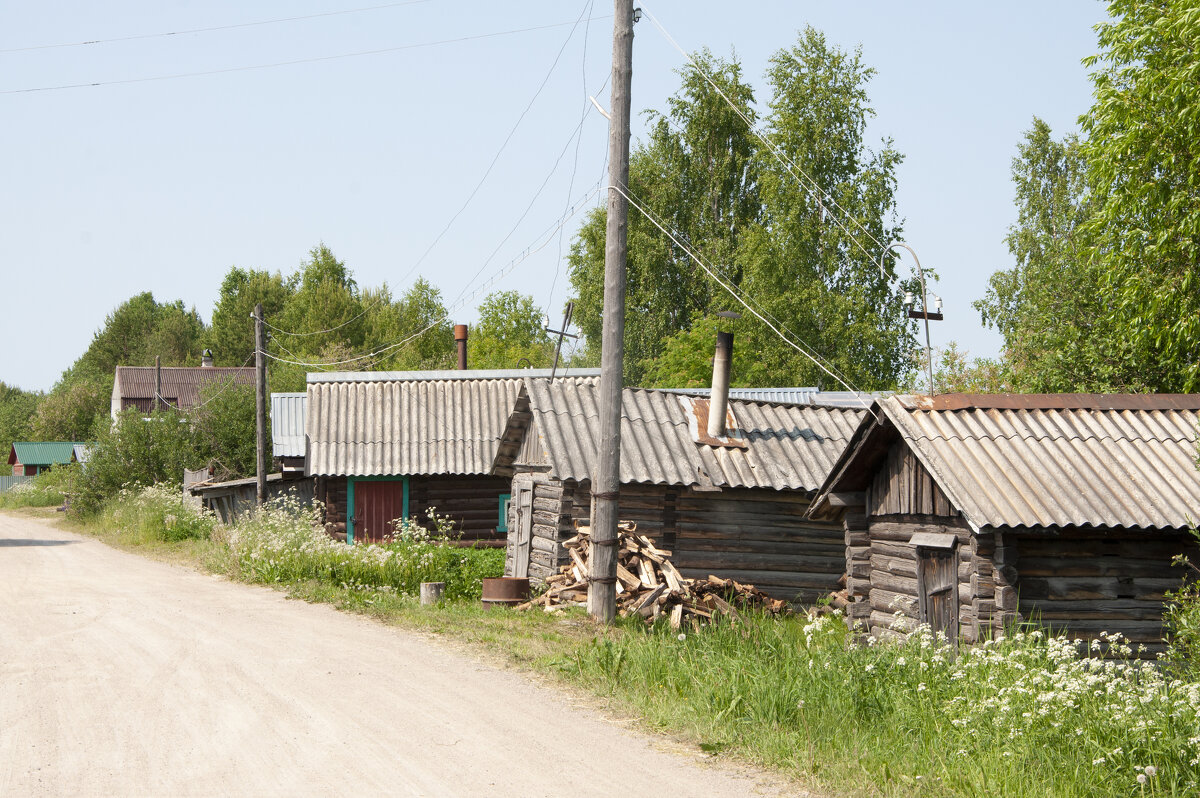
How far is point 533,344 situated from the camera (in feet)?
240

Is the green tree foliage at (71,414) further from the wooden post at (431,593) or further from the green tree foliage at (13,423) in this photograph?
the wooden post at (431,593)

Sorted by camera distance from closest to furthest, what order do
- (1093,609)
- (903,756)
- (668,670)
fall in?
1. (903,756)
2. (668,670)
3. (1093,609)

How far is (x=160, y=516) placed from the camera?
96.0 ft

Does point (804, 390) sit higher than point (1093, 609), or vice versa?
point (804, 390)

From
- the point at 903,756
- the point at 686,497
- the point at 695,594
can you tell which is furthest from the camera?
the point at 686,497

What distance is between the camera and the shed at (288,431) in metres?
28.1

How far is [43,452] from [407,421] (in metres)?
62.8

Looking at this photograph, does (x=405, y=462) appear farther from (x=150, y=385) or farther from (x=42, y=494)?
(x=150, y=385)

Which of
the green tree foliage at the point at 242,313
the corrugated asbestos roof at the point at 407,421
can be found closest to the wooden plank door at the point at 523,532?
the corrugated asbestos roof at the point at 407,421

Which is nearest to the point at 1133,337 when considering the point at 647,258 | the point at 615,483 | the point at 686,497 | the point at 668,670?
the point at 686,497

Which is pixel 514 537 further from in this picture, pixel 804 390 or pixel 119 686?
pixel 804 390

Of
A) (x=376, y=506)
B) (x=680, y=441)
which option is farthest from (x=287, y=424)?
(x=680, y=441)

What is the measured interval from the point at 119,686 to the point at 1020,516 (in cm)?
934

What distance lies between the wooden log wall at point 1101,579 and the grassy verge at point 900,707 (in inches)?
16.5
